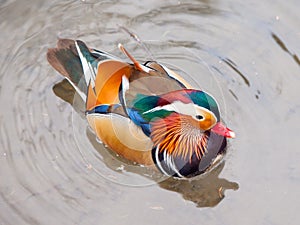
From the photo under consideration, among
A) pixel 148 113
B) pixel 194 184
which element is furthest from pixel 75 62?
pixel 194 184

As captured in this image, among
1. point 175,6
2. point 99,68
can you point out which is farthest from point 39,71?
point 175,6

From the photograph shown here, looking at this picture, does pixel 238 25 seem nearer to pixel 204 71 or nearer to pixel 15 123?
pixel 204 71

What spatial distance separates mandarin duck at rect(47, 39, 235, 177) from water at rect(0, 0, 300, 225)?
0.13m

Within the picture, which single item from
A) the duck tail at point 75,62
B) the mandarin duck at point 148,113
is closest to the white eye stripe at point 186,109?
the mandarin duck at point 148,113

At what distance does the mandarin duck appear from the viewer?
2930mm

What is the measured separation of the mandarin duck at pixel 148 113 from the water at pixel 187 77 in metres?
0.13

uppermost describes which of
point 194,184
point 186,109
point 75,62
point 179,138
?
point 75,62

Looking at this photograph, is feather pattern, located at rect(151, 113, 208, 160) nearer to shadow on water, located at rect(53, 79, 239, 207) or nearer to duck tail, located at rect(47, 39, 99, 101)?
shadow on water, located at rect(53, 79, 239, 207)

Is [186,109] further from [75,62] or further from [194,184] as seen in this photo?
[75,62]

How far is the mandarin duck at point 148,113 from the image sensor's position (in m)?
2.93

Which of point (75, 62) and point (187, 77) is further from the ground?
point (75, 62)

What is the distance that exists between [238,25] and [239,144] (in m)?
0.74

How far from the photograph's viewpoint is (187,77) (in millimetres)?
3449

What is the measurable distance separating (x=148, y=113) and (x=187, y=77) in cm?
55
